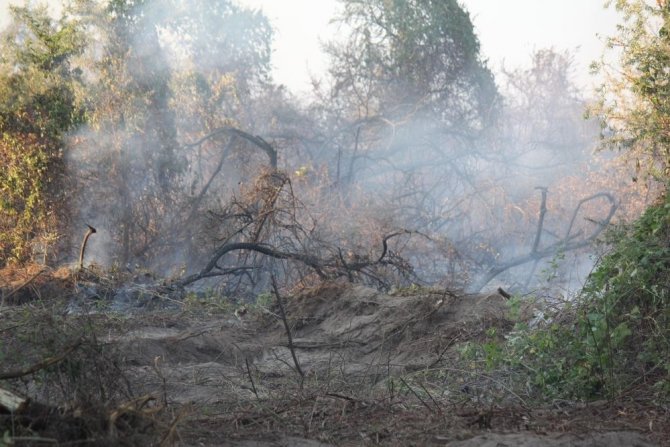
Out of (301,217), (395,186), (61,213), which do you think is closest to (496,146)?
(395,186)

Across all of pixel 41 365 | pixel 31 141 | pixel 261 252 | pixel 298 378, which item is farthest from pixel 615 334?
pixel 31 141

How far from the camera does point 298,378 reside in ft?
22.8

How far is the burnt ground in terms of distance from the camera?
4121 mm

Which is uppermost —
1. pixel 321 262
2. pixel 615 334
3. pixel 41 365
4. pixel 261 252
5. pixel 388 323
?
pixel 261 252

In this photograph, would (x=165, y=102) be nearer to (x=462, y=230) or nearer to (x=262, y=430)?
(x=462, y=230)

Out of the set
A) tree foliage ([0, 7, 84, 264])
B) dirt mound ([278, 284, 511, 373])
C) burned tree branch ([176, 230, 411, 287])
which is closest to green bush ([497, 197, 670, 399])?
dirt mound ([278, 284, 511, 373])

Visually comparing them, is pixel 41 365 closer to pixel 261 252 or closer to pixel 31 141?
pixel 261 252

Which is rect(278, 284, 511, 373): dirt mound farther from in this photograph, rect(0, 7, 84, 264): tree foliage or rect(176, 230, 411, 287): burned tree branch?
rect(0, 7, 84, 264): tree foliage

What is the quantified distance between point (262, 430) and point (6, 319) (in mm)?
4724

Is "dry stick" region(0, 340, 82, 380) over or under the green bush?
under

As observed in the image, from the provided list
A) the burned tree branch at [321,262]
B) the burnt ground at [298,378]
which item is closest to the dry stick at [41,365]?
the burnt ground at [298,378]

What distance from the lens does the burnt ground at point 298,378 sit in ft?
13.5

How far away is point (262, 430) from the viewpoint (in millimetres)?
4645

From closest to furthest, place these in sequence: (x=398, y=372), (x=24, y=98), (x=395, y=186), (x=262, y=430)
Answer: (x=262, y=430) < (x=398, y=372) < (x=24, y=98) < (x=395, y=186)
